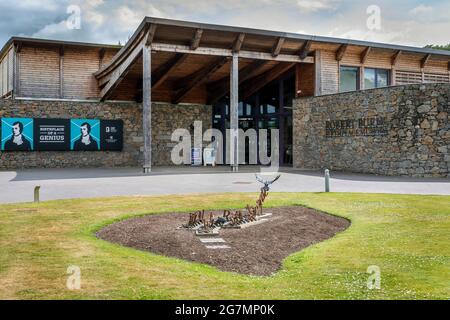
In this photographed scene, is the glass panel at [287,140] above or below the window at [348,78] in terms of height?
below

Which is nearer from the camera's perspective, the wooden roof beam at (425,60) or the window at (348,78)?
the window at (348,78)

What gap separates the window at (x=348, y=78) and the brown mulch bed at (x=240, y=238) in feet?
62.2

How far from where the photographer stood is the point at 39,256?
6930 millimetres

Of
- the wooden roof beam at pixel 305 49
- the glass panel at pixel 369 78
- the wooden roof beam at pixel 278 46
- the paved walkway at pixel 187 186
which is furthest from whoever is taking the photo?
the glass panel at pixel 369 78

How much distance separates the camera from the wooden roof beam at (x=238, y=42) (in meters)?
23.8

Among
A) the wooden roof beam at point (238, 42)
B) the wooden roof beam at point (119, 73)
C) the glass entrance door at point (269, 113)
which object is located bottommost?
the glass entrance door at point (269, 113)

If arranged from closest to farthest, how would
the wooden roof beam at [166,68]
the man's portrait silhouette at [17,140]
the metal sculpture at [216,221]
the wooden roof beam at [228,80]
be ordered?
the metal sculpture at [216,221]
the wooden roof beam at [166,68]
the man's portrait silhouette at [17,140]
the wooden roof beam at [228,80]

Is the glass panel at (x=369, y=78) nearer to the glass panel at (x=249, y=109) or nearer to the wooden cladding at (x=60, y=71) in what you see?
the glass panel at (x=249, y=109)

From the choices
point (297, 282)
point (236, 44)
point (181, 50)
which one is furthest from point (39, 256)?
point (236, 44)

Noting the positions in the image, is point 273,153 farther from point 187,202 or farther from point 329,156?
point 187,202

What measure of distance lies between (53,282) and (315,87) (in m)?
23.5

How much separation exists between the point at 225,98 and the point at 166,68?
277 inches

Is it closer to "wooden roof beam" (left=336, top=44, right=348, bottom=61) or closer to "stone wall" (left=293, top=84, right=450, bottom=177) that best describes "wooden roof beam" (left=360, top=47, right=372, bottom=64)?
"wooden roof beam" (left=336, top=44, right=348, bottom=61)

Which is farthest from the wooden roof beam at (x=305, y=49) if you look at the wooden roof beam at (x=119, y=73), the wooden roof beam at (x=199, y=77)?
the wooden roof beam at (x=119, y=73)
